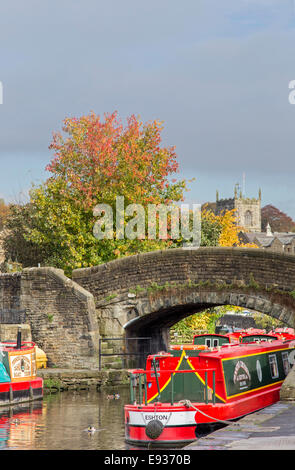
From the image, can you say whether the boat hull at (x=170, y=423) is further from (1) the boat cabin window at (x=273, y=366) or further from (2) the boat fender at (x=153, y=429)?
(1) the boat cabin window at (x=273, y=366)

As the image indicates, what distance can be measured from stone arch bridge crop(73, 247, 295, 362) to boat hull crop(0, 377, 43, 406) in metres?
4.90

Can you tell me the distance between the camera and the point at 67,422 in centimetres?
1984

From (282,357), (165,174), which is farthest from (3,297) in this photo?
(282,357)

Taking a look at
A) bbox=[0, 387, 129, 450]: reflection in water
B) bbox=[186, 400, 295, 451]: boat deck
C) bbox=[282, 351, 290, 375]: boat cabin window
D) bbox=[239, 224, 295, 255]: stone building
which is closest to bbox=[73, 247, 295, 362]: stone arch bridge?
bbox=[282, 351, 290, 375]: boat cabin window

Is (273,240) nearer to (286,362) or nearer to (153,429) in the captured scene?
(286,362)

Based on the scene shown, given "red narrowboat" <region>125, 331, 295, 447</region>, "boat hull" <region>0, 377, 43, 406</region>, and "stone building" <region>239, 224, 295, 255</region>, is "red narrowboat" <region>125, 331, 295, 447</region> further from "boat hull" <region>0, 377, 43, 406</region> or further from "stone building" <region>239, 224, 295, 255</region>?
"stone building" <region>239, 224, 295, 255</region>

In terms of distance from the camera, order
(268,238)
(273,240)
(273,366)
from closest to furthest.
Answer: (273,366), (273,240), (268,238)

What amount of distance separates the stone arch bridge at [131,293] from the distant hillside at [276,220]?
97.7 meters

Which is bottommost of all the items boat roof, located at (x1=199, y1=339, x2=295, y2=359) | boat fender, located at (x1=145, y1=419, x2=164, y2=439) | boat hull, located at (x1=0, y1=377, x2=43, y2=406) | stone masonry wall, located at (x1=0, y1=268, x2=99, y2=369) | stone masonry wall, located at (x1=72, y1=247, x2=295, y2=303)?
boat fender, located at (x1=145, y1=419, x2=164, y2=439)

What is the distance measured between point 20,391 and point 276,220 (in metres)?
109

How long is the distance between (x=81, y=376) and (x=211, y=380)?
9334 mm

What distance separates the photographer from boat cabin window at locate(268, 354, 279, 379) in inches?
851

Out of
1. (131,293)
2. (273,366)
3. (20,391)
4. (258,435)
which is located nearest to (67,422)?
(20,391)

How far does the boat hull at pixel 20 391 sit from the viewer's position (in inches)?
882
